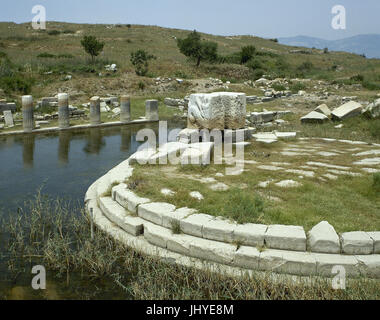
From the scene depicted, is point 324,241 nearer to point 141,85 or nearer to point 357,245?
point 357,245

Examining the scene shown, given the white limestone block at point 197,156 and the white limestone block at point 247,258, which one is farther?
the white limestone block at point 197,156

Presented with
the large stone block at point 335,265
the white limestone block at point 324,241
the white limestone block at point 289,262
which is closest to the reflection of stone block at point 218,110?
the white limestone block at point 324,241

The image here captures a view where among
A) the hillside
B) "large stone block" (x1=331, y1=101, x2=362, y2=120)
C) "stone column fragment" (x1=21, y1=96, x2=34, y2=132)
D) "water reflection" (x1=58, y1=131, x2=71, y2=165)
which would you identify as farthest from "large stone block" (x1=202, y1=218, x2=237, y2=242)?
the hillside

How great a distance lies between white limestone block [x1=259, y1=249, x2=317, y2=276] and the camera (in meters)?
4.11

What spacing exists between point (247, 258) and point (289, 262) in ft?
1.57

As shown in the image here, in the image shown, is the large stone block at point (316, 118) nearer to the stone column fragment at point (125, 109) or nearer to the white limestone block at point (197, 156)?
the white limestone block at point (197, 156)

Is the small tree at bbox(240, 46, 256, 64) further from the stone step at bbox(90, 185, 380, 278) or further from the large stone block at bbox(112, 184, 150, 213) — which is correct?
the stone step at bbox(90, 185, 380, 278)

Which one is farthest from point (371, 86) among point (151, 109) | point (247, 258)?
point (247, 258)

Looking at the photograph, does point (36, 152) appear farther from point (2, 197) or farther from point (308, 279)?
point (308, 279)

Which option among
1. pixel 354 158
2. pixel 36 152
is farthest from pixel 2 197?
pixel 354 158

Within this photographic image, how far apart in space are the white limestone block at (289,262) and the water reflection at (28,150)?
6.60 m

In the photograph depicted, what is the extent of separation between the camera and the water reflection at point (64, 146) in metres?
9.46

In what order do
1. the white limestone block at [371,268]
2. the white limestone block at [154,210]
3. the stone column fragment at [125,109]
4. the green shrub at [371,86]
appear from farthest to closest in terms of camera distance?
the green shrub at [371,86]
the stone column fragment at [125,109]
the white limestone block at [154,210]
the white limestone block at [371,268]
